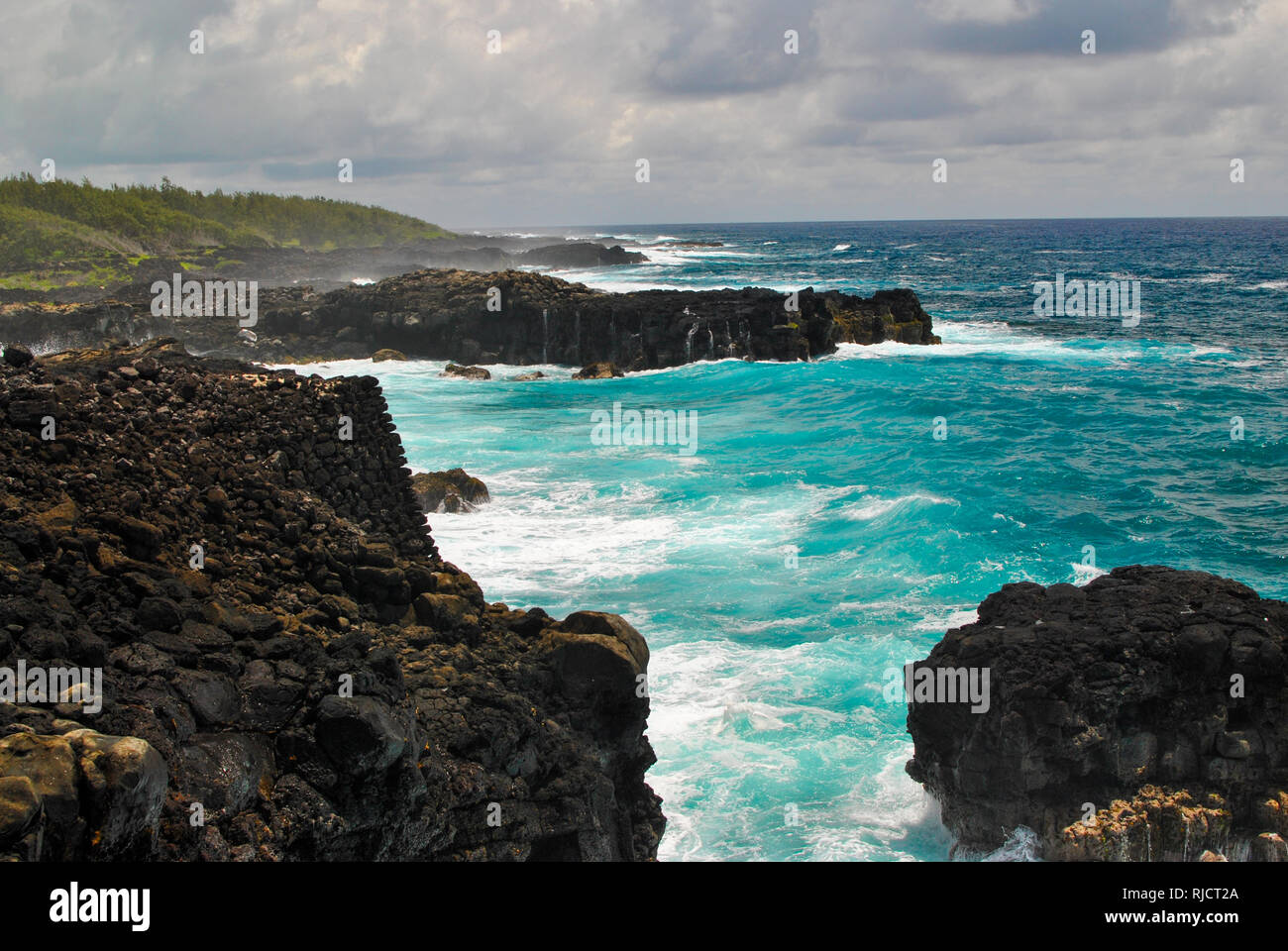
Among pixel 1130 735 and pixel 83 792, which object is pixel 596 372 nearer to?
pixel 1130 735

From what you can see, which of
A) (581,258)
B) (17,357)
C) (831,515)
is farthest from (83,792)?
(581,258)

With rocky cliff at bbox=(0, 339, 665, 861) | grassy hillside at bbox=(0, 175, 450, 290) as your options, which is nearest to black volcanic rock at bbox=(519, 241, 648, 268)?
grassy hillside at bbox=(0, 175, 450, 290)

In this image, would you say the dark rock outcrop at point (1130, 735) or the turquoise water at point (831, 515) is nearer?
the dark rock outcrop at point (1130, 735)

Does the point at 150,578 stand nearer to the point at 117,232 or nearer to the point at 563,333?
the point at 563,333

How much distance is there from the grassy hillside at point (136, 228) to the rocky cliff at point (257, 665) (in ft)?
208

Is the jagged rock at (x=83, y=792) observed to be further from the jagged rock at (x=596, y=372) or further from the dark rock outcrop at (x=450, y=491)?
the jagged rock at (x=596, y=372)

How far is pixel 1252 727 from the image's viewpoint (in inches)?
435

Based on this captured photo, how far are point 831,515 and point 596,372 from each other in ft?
82.3

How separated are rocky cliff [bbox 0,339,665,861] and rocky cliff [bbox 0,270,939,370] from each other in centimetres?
3823

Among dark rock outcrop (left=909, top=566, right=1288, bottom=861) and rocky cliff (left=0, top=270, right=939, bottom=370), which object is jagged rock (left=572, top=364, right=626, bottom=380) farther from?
dark rock outcrop (left=909, top=566, right=1288, bottom=861)

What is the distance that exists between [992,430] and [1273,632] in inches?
981

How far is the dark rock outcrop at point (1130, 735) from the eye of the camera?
35.2ft

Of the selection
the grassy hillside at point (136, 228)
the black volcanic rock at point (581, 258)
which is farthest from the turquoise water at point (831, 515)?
the black volcanic rock at point (581, 258)

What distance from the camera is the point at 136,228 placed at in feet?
316
